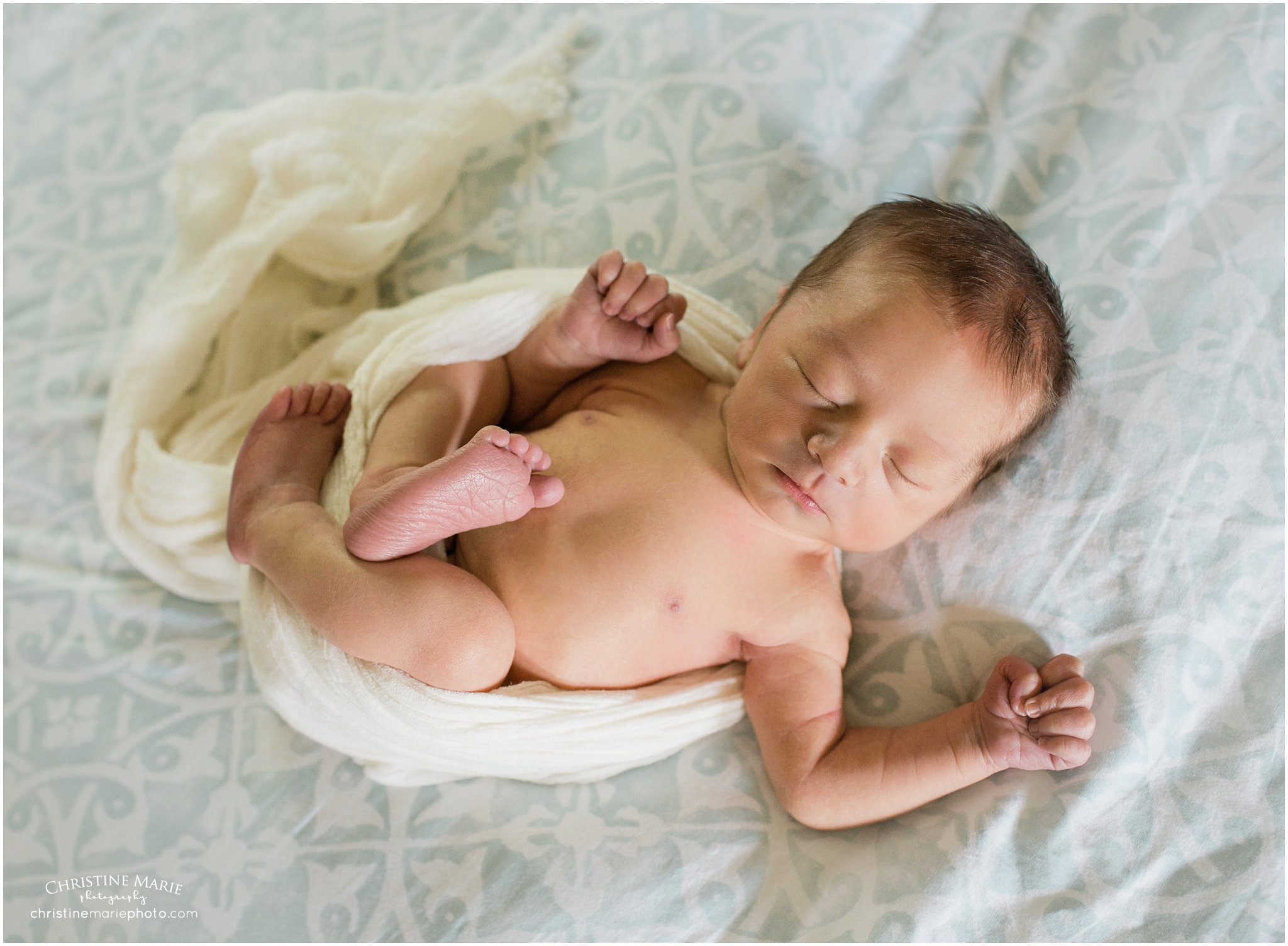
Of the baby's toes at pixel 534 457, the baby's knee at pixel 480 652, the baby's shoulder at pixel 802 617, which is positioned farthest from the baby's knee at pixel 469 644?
the baby's shoulder at pixel 802 617

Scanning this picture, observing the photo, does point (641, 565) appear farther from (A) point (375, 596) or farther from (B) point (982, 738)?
(B) point (982, 738)

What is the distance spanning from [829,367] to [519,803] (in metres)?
0.77

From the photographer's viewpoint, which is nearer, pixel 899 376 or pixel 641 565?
pixel 899 376

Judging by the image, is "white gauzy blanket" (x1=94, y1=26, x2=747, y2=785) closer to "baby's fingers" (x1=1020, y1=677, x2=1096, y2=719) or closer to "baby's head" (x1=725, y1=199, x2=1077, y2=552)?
"baby's head" (x1=725, y1=199, x2=1077, y2=552)

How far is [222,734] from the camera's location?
1.34 meters

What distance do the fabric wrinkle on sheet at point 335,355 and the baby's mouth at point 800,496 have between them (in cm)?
28

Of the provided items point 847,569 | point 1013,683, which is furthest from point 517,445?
point 1013,683

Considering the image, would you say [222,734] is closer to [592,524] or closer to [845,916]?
[592,524]

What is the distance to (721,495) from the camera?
1.25 meters

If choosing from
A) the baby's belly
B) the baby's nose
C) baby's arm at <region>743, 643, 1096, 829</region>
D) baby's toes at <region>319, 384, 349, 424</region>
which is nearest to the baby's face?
the baby's nose

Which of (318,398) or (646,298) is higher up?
(646,298)

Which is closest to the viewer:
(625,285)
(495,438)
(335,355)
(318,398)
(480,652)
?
(495,438)

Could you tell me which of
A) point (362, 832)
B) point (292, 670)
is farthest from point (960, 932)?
point (292, 670)

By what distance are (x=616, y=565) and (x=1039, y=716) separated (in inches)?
22.5
